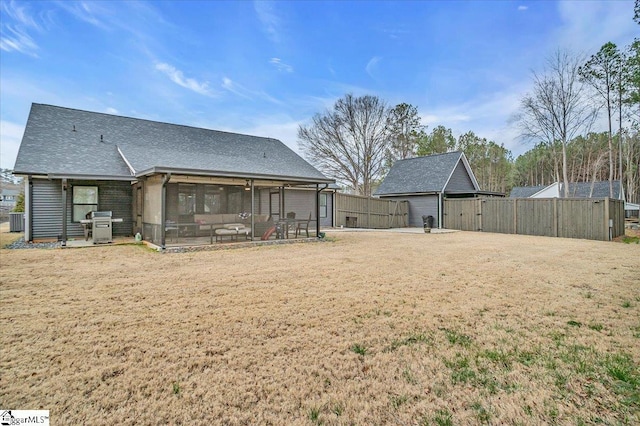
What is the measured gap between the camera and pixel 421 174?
21.4 m

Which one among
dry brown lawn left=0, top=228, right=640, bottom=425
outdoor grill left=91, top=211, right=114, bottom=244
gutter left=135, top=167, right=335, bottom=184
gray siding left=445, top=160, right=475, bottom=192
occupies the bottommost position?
dry brown lawn left=0, top=228, right=640, bottom=425

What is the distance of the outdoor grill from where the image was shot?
10.4 meters

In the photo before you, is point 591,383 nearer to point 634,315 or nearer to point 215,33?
point 634,315

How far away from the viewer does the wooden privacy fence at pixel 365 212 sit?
768 inches

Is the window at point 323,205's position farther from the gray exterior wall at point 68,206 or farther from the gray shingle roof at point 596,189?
the gray shingle roof at point 596,189

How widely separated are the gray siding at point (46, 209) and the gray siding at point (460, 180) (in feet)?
62.3

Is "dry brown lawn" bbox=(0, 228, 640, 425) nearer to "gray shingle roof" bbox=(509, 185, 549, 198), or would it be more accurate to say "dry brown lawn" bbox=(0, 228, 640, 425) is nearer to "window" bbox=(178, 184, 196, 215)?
"window" bbox=(178, 184, 196, 215)

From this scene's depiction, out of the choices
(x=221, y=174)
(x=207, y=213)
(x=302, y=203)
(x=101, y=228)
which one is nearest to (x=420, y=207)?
(x=302, y=203)

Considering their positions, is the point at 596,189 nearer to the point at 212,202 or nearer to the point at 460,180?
the point at 460,180

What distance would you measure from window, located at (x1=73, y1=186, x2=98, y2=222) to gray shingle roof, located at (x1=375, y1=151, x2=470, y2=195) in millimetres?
16712

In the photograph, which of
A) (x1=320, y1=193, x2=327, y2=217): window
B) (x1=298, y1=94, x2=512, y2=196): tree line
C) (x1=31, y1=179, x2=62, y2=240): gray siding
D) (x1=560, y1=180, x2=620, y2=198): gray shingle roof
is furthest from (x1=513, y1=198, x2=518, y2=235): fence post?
(x1=560, y1=180, x2=620, y2=198): gray shingle roof

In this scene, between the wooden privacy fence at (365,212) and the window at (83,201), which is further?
the wooden privacy fence at (365,212)

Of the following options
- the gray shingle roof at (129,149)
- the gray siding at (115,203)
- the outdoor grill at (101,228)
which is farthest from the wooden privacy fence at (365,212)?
the outdoor grill at (101,228)

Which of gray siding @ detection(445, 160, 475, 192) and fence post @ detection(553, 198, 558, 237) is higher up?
gray siding @ detection(445, 160, 475, 192)
